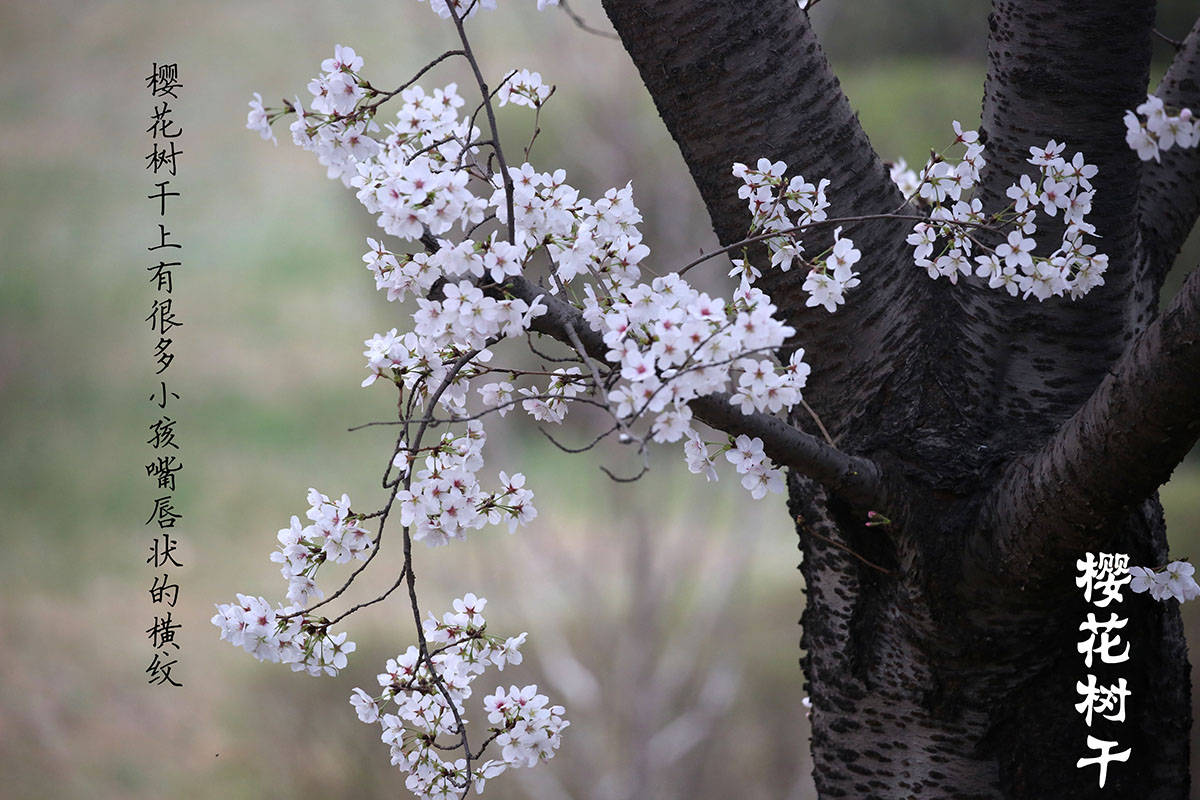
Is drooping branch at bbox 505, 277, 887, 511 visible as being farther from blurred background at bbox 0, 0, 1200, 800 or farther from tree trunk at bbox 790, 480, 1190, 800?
blurred background at bbox 0, 0, 1200, 800

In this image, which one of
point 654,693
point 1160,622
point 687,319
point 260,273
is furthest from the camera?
point 260,273

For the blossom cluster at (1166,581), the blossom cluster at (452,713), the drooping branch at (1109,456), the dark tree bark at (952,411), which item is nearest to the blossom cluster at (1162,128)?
the drooping branch at (1109,456)

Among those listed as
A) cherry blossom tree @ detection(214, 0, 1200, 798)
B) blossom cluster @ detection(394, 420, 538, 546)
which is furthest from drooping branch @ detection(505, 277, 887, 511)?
blossom cluster @ detection(394, 420, 538, 546)

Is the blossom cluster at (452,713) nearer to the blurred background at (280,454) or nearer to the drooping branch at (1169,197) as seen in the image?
the drooping branch at (1169,197)

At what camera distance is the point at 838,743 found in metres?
0.80

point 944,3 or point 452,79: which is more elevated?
point 944,3

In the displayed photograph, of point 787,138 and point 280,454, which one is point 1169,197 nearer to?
point 787,138

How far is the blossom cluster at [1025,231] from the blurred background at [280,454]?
1843 millimetres

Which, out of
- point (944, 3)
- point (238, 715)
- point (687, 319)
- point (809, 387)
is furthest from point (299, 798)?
point (944, 3)

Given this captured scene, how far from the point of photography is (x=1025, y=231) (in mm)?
672

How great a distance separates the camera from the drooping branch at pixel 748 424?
583mm

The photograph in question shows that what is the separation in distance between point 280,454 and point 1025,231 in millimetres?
2420

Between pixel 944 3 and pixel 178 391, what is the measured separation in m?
2.68

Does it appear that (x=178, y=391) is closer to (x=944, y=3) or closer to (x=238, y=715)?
(x=238, y=715)
